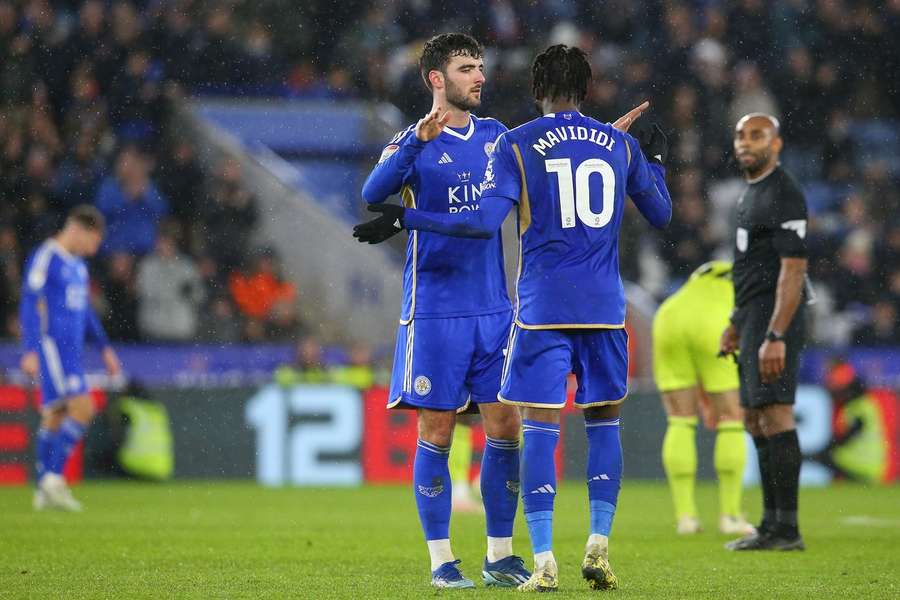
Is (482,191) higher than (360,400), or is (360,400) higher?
(482,191)

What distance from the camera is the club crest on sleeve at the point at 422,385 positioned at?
558 cm

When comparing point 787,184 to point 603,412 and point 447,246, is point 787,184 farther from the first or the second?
point 603,412

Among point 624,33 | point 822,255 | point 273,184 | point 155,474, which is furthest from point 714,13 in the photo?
point 155,474

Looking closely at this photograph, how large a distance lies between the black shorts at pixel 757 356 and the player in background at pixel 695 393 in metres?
0.90

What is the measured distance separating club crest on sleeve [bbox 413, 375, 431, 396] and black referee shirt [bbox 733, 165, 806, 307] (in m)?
2.54

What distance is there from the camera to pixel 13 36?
52.6ft

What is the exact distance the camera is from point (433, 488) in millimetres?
5621

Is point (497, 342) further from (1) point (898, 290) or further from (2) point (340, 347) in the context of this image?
(1) point (898, 290)

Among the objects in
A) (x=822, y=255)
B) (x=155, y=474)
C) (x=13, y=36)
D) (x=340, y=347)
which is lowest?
(x=155, y=474)

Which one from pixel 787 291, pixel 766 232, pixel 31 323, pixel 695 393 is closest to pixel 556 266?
pixel 787 291

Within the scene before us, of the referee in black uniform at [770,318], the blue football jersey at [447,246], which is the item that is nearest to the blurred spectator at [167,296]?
the referee in black uniform at [770,318]

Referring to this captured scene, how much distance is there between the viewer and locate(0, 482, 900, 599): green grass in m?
5.49

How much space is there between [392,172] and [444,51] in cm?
53

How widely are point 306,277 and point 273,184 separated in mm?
1075
